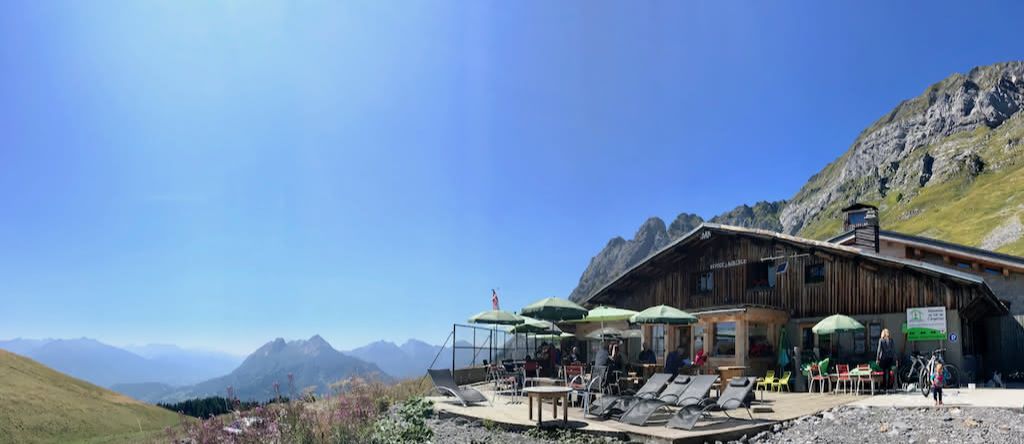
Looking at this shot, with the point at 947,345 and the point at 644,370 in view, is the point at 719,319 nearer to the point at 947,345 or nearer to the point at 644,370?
the point at 644,370

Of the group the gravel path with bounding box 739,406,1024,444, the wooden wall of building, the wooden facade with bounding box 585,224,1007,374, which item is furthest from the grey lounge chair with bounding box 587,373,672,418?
the wooden wall of building

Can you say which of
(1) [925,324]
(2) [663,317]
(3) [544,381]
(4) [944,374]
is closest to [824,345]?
(1) [925,324]

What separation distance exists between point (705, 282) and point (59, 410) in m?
18.1

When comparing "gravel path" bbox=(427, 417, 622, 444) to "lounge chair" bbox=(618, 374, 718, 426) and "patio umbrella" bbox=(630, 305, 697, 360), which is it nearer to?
"lounge chair" bbox=(618, 374, 718, 426)

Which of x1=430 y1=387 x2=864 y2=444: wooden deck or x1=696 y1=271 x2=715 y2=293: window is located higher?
x1=696 y1=271 x2=715 y2=293: window

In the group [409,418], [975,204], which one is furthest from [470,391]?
[975,204]

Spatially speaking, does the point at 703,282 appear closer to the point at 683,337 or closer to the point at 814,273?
the point at 683,337

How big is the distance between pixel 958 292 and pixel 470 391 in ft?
39.8

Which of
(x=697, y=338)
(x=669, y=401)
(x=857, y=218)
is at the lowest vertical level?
(x=669, y=401)

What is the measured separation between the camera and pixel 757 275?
66.6ft

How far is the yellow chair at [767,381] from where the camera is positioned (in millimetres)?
15891

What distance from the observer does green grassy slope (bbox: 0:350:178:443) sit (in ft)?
38.4

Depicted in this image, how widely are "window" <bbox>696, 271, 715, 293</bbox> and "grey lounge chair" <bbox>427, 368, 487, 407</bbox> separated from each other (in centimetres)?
1066

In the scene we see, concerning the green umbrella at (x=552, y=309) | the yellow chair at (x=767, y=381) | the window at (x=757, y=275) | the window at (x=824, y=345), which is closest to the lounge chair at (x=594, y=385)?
the green umbrella at (x=552, y=309)
